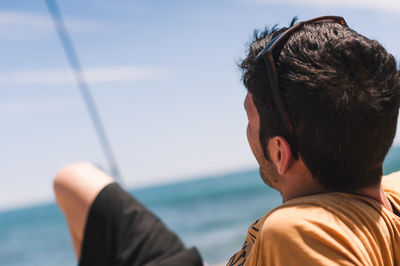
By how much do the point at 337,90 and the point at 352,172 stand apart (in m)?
0.19

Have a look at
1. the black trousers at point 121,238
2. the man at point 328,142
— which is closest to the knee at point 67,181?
the black trousers at point 121,238

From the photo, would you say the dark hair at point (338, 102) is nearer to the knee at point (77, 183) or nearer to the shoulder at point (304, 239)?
the shoulder at point (304, 239)

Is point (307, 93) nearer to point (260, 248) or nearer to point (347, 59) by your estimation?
point (347, 59)

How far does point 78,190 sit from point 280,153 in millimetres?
1863

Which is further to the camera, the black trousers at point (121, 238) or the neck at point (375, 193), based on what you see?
the black trousers at point (121, 238)

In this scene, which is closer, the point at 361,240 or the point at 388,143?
the point at 361,240

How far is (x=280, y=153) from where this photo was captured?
106 cm

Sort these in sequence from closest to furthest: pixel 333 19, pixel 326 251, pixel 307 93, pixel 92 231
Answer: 1. pixel 326 251
2. pixel 307 93
3. pixel 333 19
4. pixel 92 231

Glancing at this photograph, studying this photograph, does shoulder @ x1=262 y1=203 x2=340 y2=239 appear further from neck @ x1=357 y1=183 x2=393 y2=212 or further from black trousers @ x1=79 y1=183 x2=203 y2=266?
black trousers @ x1=79 y1=183 x2=203 y2=266

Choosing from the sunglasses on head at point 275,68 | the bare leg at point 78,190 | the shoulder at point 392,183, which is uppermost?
the sunglasses on head at point 275,68

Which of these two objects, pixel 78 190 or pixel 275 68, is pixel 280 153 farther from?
pixel 78 190

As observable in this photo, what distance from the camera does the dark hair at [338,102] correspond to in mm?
938

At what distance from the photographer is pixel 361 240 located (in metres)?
0.89

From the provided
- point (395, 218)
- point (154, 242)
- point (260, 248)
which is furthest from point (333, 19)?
point (154, 242)
